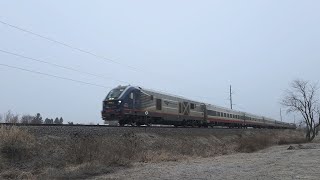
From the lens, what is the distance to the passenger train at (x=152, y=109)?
105 feet

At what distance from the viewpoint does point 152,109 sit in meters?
35.9

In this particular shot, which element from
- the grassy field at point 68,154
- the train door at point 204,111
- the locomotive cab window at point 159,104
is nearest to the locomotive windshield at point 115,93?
the locomotive cab window at point 159,104

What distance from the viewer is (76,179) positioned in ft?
48.7

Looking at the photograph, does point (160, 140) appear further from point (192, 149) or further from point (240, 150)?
point (240, 150)

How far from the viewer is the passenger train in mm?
31891

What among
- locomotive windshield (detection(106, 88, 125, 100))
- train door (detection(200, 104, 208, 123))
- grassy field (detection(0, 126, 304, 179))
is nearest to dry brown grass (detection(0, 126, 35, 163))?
grassy field (detection(0, 126, 304, 179))

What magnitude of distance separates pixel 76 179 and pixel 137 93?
19063 mm

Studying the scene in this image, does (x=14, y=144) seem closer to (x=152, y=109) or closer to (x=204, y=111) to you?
(x=152, y=109)

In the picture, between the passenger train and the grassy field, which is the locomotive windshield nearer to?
the passenger train

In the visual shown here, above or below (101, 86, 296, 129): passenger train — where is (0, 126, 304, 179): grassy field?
below

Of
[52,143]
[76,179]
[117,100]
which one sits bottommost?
[76,179]

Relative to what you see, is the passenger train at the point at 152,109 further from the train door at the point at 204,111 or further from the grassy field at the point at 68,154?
the grassy field at the point at 68,154

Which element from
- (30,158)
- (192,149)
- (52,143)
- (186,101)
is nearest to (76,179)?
(30,158)

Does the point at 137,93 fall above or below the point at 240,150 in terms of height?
above
